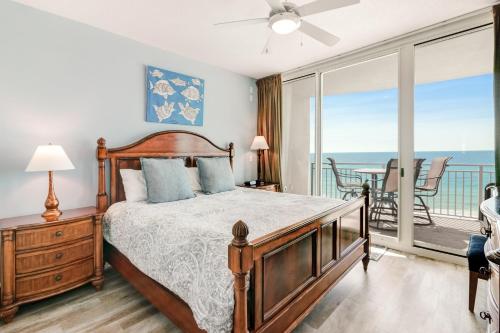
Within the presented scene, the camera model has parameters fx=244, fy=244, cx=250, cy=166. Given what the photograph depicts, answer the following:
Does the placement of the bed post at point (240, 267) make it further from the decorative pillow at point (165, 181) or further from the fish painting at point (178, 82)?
the fish painting at point (178, 82)

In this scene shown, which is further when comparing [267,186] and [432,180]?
[267,186]

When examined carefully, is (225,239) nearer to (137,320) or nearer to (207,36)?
(137,320)

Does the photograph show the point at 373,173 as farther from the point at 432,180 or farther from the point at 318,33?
the point at 318,33

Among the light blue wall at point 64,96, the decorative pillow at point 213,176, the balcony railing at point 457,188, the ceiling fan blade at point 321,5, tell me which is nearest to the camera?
the ceiling fan blade at point 321,5

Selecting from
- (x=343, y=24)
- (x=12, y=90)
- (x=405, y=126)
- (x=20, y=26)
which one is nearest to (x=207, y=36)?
(x=343, y=24)

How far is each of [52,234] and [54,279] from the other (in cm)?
39

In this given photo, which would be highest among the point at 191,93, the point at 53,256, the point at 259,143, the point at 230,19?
the point at 230,19

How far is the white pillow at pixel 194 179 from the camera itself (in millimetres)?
3186

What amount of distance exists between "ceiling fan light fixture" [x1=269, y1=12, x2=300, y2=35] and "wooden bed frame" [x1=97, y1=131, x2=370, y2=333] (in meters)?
1.52

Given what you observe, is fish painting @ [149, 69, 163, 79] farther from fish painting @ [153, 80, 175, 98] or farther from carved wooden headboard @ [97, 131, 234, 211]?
carved wooden headboard @ [97, 131, 234, 211]

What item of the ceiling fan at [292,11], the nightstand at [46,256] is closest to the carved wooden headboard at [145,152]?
the nightstand at [46,256]

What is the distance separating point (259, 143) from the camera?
13.9ft

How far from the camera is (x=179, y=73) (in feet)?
11.2

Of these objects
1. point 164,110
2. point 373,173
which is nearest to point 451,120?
point 373,173
